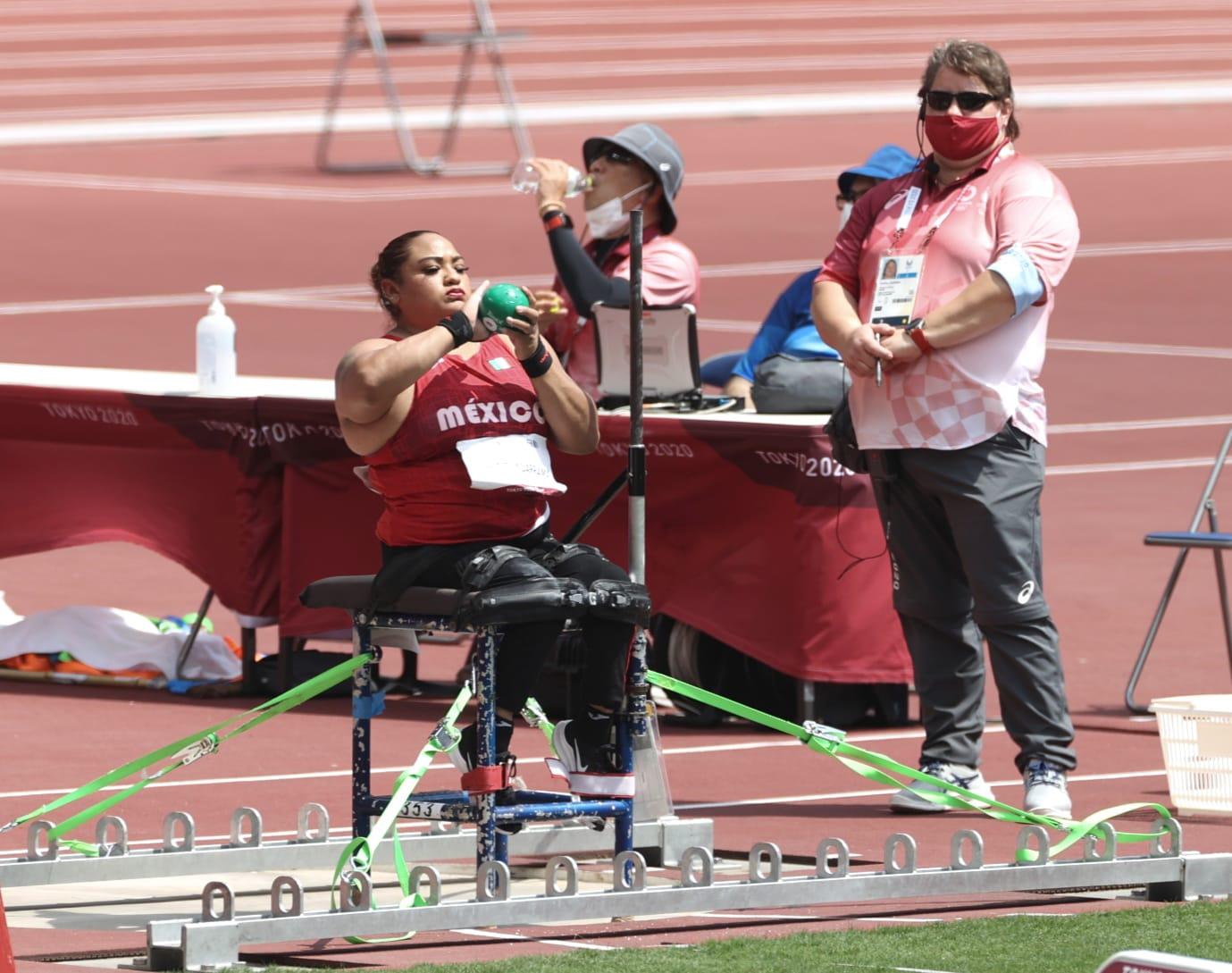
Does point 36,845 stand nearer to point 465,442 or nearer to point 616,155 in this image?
point 465,442

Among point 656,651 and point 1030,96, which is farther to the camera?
point 1030,96

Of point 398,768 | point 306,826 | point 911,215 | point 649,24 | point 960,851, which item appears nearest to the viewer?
point 960,851

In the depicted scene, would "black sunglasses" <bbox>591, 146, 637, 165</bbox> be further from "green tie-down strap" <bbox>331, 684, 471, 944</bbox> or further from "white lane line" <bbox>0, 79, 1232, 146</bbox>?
"white lane line" <bbox>0, 79, 1232, 146</bbox>

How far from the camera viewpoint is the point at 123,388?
11008 mm

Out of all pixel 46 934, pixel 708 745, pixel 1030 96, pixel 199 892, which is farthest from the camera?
pixel 1030 96

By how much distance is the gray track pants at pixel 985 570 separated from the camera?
8.12 meters

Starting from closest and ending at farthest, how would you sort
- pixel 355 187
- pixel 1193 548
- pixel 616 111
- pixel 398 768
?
1. pixel 398 768
2. pixel 1193 548
3. pixel 355 187
4. pixel 616 111

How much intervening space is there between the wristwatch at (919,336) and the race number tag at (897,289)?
0.09 metres

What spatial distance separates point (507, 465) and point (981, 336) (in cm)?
177

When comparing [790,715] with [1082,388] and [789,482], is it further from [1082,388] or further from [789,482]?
[1082,388]

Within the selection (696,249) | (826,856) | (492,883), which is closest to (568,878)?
(492,883)

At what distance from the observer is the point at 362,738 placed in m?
6.94

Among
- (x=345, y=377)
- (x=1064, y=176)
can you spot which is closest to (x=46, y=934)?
(x=345, y=377)

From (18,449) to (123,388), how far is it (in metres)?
0.56
